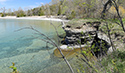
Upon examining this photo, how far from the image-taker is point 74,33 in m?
8.62

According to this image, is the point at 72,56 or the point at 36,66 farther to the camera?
the point at 72,56

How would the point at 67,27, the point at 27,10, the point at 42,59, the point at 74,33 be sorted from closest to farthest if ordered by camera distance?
the point at 42,59 → the point at 74,33 → the point at 67,27 → the point at 27,10

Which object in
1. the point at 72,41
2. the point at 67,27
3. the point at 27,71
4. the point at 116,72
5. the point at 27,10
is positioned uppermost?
the point at 27,10

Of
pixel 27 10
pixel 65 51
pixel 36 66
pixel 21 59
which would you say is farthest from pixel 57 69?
pixel 27 10

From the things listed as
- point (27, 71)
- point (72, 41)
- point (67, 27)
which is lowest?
point (27, 71)

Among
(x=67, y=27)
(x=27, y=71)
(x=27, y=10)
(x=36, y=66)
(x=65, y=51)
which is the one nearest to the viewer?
(x=27, y=71)

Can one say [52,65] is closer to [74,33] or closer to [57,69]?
[57,69]

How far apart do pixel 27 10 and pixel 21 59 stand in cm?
9692

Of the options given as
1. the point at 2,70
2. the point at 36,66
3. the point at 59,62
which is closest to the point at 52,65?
the point at 59,62

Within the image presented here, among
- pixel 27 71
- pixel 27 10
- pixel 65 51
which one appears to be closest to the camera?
pixel 27 71

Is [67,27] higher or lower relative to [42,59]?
higher

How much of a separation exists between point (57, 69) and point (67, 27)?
5.04 m

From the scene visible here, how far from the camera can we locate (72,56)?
6781mm

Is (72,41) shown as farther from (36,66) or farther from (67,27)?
(36,66)
